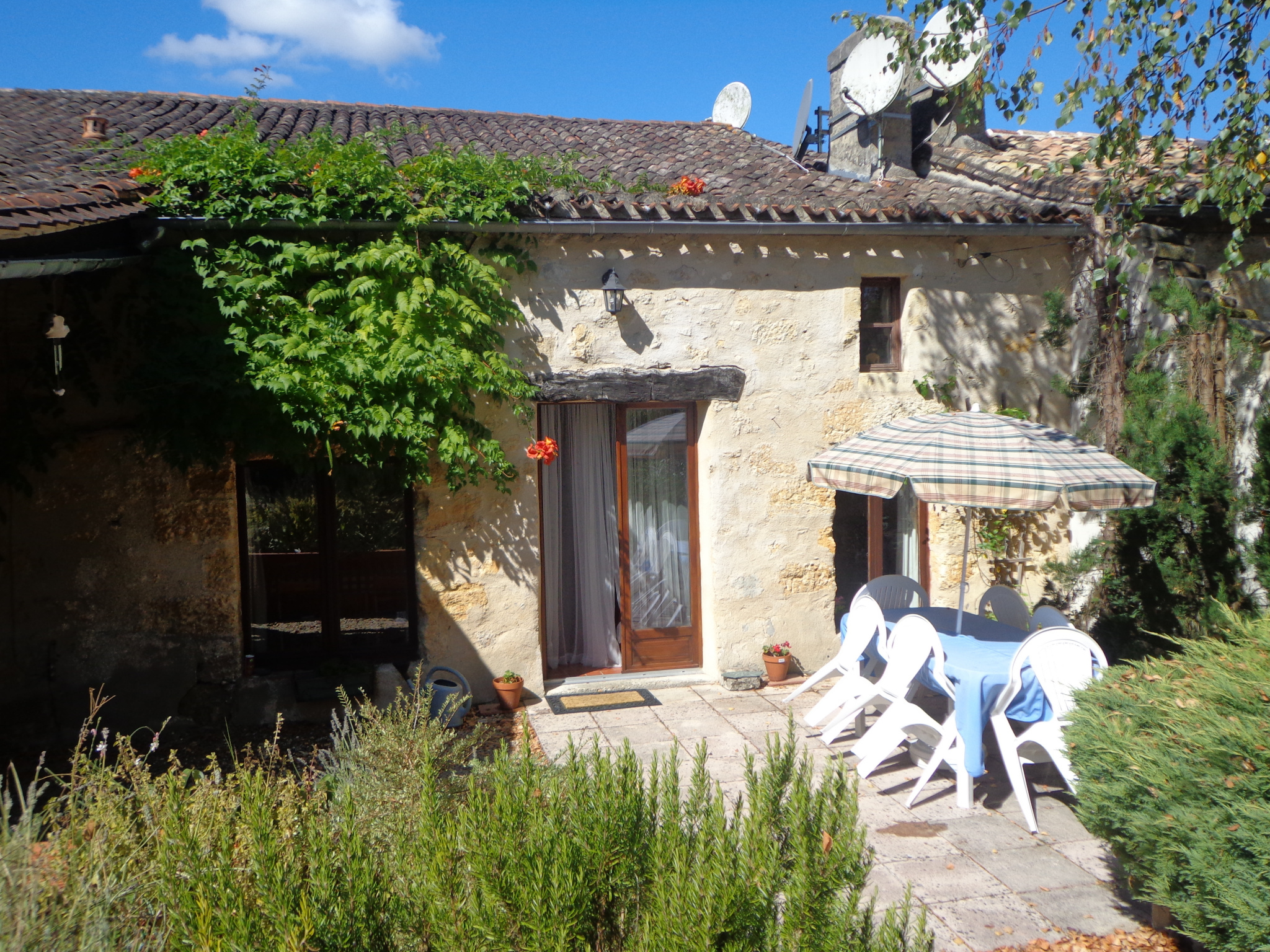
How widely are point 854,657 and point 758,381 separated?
2.35 meters

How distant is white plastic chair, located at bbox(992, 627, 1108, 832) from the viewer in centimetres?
450

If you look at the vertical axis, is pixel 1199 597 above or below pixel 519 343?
below

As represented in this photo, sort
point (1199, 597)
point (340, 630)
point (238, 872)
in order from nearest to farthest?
point (238, 872), point (1199, 597), point (340, 630)

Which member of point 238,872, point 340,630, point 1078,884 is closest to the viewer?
point 238,872

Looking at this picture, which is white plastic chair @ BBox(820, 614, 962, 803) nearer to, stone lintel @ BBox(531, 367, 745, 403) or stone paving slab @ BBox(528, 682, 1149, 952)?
stone paving slab @ BBox(528, 682, 1149, 952)

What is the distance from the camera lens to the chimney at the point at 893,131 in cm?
851

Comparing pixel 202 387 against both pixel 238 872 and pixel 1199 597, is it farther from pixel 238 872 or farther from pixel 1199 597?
pixel 1199 597

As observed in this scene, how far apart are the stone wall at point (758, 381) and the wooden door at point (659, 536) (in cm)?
16

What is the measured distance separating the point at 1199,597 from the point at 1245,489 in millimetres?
873

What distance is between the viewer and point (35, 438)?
5.74 meters

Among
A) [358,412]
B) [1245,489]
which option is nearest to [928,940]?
[358,412]

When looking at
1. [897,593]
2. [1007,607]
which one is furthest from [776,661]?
[1007,607]

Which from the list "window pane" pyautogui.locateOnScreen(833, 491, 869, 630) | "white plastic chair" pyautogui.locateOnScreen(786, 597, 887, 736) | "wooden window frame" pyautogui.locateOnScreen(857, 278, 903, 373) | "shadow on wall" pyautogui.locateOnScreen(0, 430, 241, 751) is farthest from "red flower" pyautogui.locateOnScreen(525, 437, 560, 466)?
"wooden window frame" pyautogui.locateOnScreen(857, 278, 903, 373)

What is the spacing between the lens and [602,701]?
667 cm
